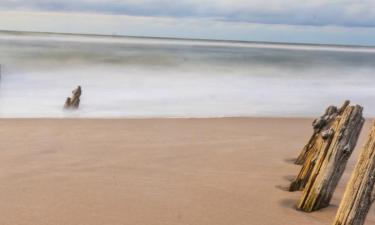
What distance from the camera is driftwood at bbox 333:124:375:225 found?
3018mm

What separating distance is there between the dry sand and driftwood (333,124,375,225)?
35.8 inches

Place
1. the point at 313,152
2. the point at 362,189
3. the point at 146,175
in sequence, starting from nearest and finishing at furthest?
the point at 362,189 < the point at 313,152 < the point at 146,175

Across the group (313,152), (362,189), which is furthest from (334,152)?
(362,189)

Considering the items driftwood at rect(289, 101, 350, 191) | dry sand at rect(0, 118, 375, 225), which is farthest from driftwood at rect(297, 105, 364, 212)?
driftwood at rect(289, 101, 350, 191)

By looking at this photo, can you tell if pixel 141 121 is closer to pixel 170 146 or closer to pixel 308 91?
pixel 170 146

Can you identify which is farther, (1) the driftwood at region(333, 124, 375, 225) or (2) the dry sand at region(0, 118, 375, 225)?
(2) the dry sand at region(0, 118, 375, 225)

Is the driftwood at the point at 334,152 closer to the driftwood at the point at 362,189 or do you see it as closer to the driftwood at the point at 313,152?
the driftwood at the point at 313,152

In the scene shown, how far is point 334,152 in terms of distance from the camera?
13.0 ft

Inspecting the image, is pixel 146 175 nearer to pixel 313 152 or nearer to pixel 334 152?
pixel 313 152

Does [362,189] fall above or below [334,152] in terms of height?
below

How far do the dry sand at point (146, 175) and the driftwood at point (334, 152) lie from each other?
187mm

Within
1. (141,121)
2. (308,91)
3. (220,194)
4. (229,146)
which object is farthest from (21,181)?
(308,91)

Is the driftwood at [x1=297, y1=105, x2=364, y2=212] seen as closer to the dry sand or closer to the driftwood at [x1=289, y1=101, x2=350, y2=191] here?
the dry sand

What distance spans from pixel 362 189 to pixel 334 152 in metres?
0.94
